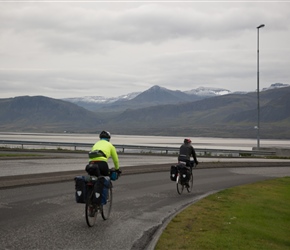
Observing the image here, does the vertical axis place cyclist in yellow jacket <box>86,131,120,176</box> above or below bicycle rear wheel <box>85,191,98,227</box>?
above

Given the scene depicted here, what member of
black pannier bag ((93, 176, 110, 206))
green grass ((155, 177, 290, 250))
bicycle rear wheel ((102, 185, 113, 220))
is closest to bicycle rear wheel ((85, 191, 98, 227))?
black pannier bag ((93, 176, 110, 206))

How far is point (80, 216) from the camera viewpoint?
37.9 ft

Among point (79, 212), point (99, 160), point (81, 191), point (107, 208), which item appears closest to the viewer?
point (81, 191)

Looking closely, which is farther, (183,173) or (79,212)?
(183,173)

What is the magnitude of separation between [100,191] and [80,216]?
149 cm

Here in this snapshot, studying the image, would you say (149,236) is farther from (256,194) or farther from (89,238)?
(256,194)

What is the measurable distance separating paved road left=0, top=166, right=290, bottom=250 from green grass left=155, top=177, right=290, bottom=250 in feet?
1.51

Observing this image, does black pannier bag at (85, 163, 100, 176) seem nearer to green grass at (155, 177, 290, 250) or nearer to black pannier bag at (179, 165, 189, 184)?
green grass at (155, 177, 290, 250)

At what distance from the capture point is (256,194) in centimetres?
1781

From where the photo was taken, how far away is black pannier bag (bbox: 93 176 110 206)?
10344mm

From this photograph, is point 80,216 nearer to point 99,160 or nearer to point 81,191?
point 81,191

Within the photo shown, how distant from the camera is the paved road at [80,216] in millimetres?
8992

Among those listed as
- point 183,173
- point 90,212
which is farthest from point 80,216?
point 183,173

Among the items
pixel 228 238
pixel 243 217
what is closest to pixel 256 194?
pixel 243 217
